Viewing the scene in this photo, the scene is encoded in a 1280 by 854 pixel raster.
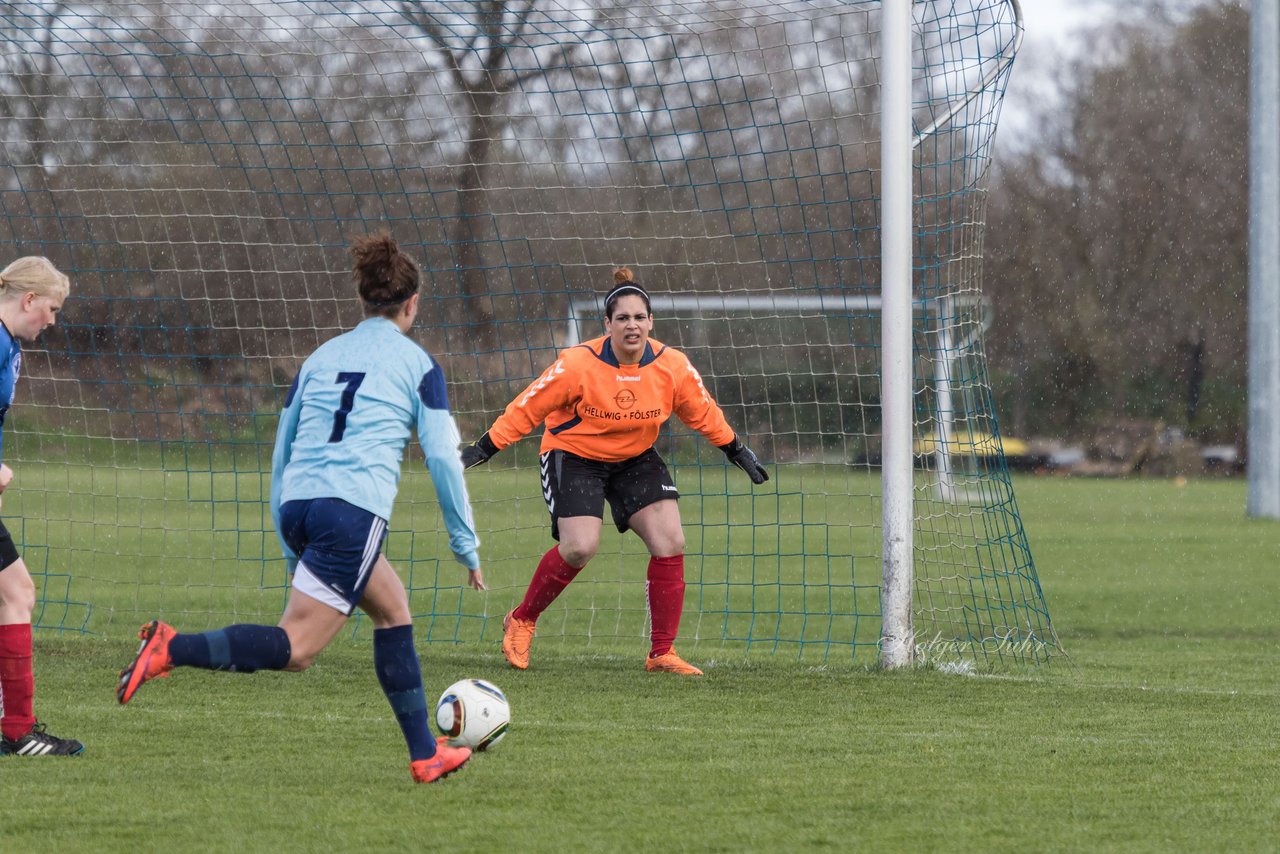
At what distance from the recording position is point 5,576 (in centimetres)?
502

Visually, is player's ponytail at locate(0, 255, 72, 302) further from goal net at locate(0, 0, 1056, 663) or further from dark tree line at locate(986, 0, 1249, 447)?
dark tree line at locate(986, 0, 1249, 447)

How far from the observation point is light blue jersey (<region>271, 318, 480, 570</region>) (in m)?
4.32

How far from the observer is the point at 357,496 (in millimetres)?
4312

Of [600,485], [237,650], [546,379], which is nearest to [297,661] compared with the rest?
[237,650]

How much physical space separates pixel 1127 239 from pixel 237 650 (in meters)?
37.8

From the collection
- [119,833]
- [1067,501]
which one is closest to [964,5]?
[119,833]

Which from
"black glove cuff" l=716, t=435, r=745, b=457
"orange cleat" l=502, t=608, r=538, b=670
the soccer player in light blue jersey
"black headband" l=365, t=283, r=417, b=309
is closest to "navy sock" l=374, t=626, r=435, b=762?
the soccer player in light blue jersey

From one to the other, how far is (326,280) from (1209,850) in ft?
47.8

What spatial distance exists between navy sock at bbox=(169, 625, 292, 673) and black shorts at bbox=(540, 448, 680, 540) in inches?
110

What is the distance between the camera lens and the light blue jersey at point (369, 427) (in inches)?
170

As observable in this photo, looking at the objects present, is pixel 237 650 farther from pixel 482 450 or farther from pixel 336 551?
pixel 482 450

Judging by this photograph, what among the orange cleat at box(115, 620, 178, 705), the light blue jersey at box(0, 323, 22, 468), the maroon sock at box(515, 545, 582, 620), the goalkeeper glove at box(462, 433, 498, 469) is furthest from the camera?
the maroon sock at box(515, 545, 582, 620)

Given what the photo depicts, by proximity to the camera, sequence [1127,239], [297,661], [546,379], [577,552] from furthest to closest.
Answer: [1127,239] < [577,552] < [546,379] < [297,661]

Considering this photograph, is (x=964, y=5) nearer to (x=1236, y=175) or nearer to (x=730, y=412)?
(x=730, y=412)
